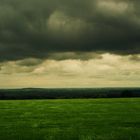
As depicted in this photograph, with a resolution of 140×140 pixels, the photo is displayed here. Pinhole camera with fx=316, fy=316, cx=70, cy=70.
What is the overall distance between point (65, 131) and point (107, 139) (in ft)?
11.4

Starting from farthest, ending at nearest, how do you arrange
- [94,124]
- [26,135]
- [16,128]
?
[94,124]
[16,128]
[26,135]

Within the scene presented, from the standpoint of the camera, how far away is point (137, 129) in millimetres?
19297

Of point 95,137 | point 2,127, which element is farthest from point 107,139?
point 2,127

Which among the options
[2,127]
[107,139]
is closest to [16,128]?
[2,127]

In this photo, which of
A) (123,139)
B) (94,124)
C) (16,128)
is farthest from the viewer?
(94,124)

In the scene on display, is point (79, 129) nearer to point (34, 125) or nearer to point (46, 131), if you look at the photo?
point (46, 131)

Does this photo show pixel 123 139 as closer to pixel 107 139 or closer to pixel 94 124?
pixel 107 139

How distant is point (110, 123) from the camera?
22156mm

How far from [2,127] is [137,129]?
8798 millimetres

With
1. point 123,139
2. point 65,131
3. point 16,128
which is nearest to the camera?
point 123,139

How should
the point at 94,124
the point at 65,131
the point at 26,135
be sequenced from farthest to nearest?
the point at 94,124 → the point at 65,131 → the point at 26,135

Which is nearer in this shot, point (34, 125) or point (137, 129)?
point (137, 129)

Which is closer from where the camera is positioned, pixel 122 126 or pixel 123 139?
pixel 123 139

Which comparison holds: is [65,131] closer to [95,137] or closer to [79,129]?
[79,129]
